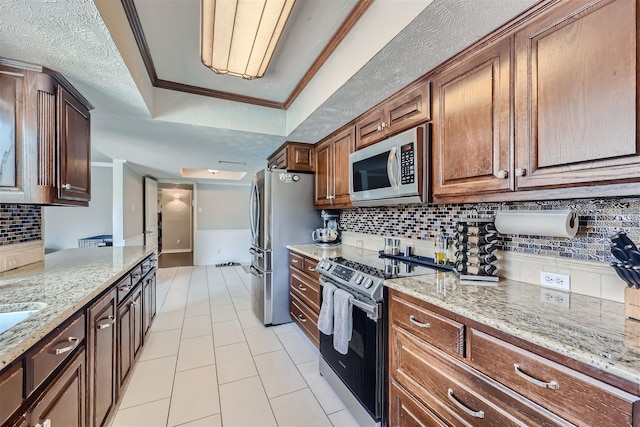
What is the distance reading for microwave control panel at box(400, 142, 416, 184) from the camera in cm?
168

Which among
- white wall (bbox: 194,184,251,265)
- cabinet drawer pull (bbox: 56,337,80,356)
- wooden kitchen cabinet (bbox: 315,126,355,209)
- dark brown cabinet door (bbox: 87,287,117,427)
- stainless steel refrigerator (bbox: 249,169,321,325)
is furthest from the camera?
white wall (bbox: 194,184,251,265)

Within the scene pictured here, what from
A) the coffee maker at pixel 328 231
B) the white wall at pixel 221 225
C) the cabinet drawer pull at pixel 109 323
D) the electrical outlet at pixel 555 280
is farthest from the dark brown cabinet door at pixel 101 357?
the white wall at pixel 221 225

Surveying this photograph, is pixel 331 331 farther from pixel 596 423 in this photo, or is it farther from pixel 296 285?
pixel 596 423

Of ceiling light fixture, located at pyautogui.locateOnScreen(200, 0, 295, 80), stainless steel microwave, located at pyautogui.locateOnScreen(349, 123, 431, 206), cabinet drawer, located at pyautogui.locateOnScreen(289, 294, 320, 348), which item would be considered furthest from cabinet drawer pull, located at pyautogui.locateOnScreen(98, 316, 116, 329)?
stainless steel microwave, located at pyautogui.locateOnScreen(349, 123, 431, 206)

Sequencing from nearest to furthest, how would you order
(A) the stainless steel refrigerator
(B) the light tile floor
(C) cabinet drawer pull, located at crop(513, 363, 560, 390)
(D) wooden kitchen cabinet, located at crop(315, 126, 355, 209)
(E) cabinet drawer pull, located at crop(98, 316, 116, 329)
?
(C) cabinet drawer pull, located at crop(513, 363, 560, 390) < (E) cabinet drawer pull, located at crop(98, 316, 116, 329) < (B) the light tile floor < (D) wooden kitchen cabinet, located at crop(315, 126, 355, 209) < (A) the stainless steel refrigerator

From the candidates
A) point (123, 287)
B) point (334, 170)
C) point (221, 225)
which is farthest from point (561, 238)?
point (221, 225)

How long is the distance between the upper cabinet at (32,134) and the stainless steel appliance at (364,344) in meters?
1.89

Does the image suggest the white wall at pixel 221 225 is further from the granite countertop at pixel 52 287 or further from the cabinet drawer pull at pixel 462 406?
the cabinet drawer pull at pixel 462 406

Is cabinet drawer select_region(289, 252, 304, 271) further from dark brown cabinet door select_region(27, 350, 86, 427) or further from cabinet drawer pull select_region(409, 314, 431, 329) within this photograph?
dark brown cabinet door select_region(27, 350, 86, 427)

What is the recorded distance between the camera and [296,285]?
9.21 ft

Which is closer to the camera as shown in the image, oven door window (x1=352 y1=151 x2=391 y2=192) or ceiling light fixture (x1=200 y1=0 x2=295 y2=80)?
ceiling light fixture (x1=200 y1=0 x2=295 y2=80)

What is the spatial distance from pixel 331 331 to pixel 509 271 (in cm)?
116

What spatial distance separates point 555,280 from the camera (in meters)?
1.28

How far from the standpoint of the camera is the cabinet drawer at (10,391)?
2.36 ft
